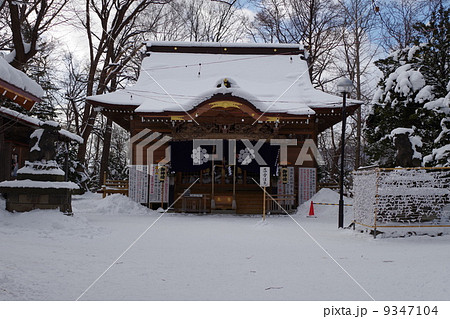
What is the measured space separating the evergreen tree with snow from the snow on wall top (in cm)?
949

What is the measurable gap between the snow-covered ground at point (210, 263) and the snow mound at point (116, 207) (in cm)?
522

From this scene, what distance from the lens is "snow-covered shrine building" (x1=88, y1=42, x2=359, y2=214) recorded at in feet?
52.3

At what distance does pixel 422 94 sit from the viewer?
1296 centimetres

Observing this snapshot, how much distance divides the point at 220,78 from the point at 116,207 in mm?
7131

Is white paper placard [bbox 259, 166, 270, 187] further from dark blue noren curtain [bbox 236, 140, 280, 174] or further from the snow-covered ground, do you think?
dark blue noren curtain [bbox 236, 140, 280, 174]

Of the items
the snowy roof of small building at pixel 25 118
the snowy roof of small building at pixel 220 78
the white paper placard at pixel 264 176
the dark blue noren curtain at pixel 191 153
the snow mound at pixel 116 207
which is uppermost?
the snowy roof of small building at pixel 220 78

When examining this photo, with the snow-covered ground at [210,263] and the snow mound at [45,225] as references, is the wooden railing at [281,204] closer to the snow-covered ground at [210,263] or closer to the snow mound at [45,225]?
the snow-covered ground at [210,263]

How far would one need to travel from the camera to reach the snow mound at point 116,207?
15.5 meters

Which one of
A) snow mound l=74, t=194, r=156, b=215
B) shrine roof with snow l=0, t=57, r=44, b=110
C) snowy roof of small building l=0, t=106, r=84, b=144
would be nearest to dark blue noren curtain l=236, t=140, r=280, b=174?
snow mound l=74, t=194, r=156, b=215

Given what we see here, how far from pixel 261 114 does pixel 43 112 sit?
13206 millimetres

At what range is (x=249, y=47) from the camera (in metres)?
21.5

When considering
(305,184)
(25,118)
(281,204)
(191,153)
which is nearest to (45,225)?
(25,118)

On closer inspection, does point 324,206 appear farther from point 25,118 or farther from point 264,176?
point 25,118

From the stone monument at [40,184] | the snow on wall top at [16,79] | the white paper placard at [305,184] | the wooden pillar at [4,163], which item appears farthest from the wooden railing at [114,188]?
the snow on wall top at [16,79]
